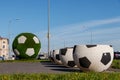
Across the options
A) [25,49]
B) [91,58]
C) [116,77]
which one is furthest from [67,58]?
[25,49]

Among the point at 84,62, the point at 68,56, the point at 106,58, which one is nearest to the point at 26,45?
the point at 68,56

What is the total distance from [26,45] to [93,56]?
2592cm

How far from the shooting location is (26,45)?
132 ft

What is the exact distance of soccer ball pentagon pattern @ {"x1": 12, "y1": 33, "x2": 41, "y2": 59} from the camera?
40.5 meters

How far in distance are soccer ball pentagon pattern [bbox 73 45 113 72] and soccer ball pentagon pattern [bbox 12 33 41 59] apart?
25.4m

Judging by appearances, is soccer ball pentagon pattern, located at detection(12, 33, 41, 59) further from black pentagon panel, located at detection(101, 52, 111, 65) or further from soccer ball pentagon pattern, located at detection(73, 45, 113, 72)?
black pentagon panel, located at detection(101, 52, 111, 65)

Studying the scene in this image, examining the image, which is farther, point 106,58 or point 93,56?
point 106,58

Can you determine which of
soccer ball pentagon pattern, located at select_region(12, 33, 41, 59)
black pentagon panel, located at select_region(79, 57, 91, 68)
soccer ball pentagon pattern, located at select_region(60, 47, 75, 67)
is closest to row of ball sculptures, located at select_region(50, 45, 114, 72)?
black pentagon panel, located at select_region(79, 57, 91, 68)

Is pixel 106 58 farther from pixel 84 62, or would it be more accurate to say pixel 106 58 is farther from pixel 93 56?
pixel 84 62

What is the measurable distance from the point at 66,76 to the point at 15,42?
32.2 m

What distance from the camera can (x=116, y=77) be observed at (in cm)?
962

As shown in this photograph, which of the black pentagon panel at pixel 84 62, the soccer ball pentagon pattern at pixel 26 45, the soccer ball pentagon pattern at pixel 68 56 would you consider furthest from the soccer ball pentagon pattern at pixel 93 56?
the soccer ball pentagon pattern at pixel 26 45

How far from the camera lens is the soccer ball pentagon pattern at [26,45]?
40.5 metres

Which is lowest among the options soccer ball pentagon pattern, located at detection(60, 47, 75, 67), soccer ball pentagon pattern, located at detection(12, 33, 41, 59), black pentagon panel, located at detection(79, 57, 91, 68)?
soccer ball pentagon pattern, located at detection(12, 33, 41, 59)
